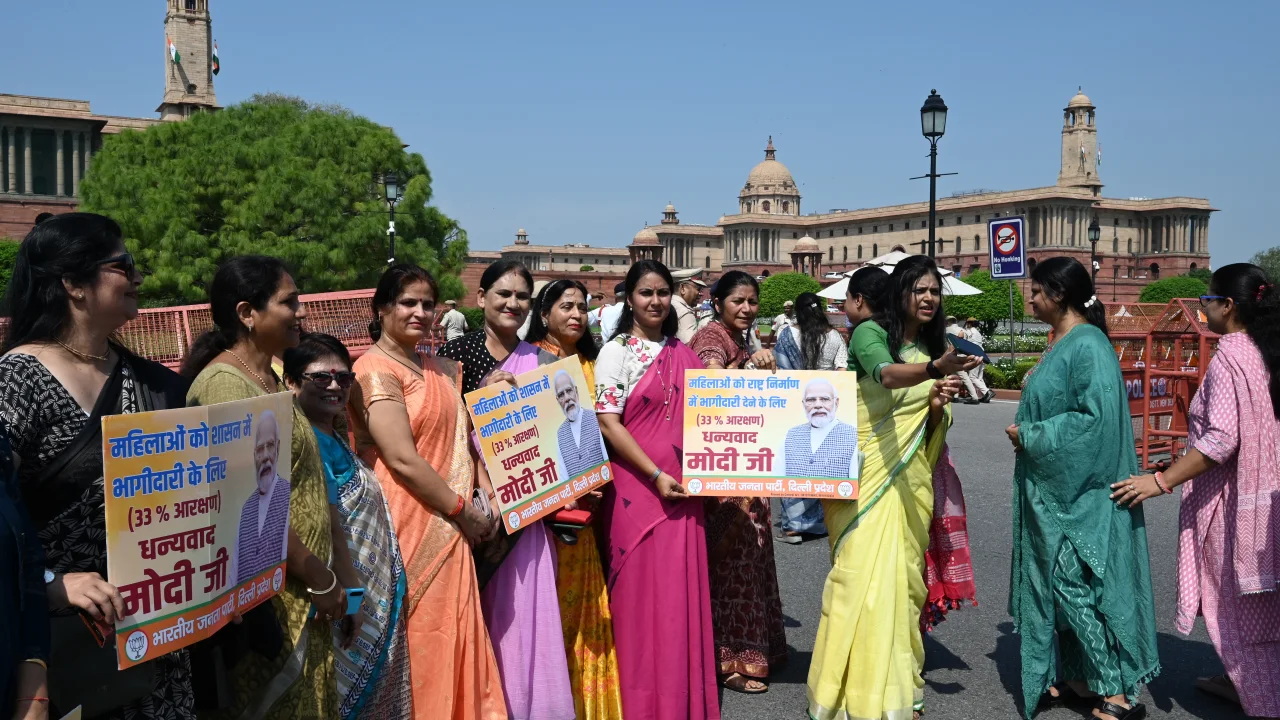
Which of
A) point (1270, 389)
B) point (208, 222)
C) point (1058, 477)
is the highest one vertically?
point (208, 222)

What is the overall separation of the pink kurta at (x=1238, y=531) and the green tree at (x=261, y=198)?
26.1 metres

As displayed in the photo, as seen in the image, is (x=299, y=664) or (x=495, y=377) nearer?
(x=299, y=664)

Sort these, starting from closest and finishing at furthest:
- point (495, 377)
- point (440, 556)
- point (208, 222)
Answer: point (440, 556), point (495, 377), point (208, 222)

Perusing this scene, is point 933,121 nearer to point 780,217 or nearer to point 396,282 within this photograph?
point 396,282

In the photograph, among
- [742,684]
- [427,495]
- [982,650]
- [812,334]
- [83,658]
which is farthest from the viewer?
[812,334]

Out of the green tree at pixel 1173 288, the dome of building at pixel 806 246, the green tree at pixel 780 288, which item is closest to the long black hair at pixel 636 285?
the green tree at pixel 780 288

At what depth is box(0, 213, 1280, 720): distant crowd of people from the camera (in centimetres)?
297

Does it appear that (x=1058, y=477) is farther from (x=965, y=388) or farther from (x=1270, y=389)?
(x=1270, y=389)

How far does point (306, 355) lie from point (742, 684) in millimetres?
2270

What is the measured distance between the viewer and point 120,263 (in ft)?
7.52

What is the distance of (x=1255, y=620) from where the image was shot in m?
3.99

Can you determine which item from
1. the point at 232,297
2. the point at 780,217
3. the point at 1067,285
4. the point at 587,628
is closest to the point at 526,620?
the point at 587,628

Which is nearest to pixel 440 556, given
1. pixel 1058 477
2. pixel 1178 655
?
pixel 1058 477

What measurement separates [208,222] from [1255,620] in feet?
99.9
